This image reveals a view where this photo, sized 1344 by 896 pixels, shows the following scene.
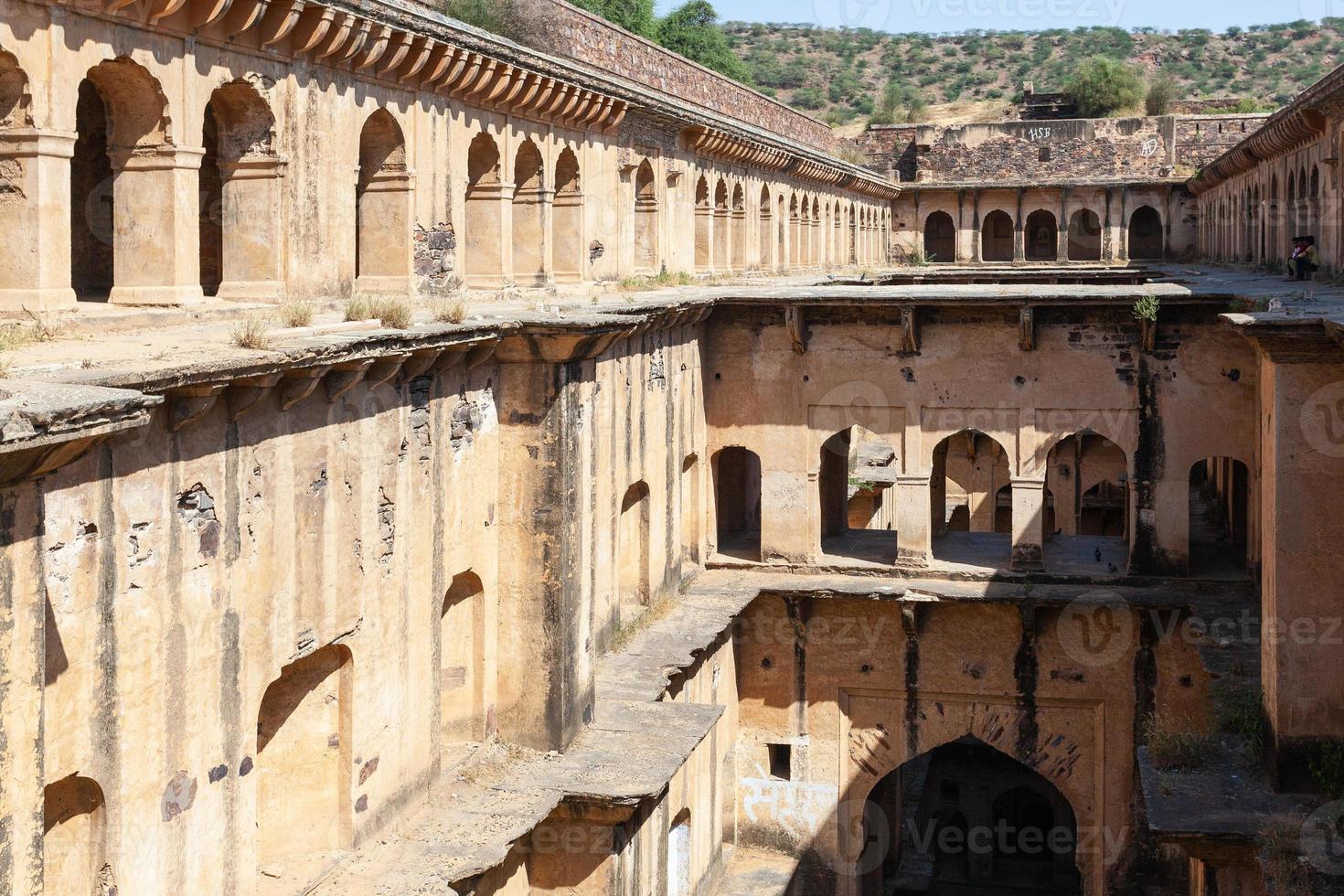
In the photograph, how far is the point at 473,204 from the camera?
12.8m

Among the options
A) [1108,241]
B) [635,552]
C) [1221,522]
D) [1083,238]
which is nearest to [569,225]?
[635,552]

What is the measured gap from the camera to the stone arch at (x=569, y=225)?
14.4 meters

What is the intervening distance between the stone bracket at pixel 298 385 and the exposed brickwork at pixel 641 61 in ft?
26.5

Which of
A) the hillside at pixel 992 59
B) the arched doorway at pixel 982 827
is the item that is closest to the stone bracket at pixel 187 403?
the arched doorway at pixel 982 827

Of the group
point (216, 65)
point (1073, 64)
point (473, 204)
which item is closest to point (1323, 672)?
point (473, 204)

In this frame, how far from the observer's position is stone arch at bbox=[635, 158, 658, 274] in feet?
55.0

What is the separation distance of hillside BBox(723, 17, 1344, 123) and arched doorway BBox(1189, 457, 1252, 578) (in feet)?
150

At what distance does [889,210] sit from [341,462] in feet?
97.3

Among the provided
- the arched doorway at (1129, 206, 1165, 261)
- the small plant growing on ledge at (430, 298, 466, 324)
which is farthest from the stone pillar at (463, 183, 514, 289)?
the arched doorway at (1129, 206, 1165, 261)

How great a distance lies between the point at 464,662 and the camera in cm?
1074

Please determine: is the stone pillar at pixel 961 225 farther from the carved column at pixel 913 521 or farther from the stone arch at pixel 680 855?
the stone arch at pixel 680 855

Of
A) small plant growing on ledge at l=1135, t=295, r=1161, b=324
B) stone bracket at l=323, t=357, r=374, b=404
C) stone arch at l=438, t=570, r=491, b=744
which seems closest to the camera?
stone bracket at l=323, t=357, r=374, b=404

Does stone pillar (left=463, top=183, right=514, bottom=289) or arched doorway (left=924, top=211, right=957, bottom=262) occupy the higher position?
arched doorway (left=924, top=211, right=957, bottom=262)

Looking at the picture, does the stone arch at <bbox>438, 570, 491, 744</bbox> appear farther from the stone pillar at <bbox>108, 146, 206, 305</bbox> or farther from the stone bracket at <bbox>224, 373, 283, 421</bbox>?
the stone bracket at <bbox>224, 373, 283, 421</bbox>
